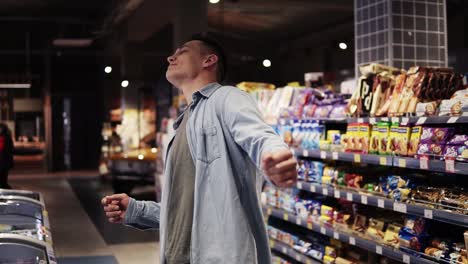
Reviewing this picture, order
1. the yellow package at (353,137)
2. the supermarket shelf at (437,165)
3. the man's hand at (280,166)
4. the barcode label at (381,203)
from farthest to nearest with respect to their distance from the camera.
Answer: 1. the yellow package at (353,137)
2. the barcode label at (381,203)
3. the supermarket shelf at (437,165)
4. the man's hand at (280,166)

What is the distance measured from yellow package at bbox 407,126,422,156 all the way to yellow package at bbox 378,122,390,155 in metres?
0.26

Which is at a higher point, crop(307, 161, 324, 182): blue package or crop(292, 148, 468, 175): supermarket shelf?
crop(292, 148, 468, 175): supermarket shelf

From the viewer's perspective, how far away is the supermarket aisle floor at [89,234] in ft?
23.5

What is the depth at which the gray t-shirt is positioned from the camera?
2156 millimetres

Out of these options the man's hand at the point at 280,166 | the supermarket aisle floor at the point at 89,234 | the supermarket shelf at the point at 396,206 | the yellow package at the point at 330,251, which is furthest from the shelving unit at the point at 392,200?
the supermarket aisle floor at the point at 89,234

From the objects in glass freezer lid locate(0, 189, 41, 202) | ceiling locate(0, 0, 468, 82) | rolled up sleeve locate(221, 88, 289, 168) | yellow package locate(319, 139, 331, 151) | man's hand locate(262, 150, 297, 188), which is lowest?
glass freezer lid locate(0, 189, 41, 202)

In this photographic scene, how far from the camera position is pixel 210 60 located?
91.3 inches

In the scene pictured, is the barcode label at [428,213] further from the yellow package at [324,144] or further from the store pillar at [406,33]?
the store pillar at [406,33]

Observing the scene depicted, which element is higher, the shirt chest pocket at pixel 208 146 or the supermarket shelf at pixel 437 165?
the shirt chest pocket at pixel 208 146

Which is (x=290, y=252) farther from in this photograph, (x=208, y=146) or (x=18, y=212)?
(x=208, y=146)

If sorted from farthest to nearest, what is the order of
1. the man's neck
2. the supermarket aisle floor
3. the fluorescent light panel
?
the fluorescent light panel < the supermarket aisle floor < the man's neck

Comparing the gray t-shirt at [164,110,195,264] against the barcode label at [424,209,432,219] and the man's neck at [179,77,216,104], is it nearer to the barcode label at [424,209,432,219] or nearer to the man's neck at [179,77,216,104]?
the man's neck at [179,77,216,104]

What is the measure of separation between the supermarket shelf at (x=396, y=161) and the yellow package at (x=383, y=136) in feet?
0.23

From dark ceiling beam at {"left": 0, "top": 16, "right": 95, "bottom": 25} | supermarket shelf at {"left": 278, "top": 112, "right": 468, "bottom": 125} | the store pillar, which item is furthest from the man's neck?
dark ceiling beam at {"left": 0, "top": 16, "right": 95, "bottom": 25}
